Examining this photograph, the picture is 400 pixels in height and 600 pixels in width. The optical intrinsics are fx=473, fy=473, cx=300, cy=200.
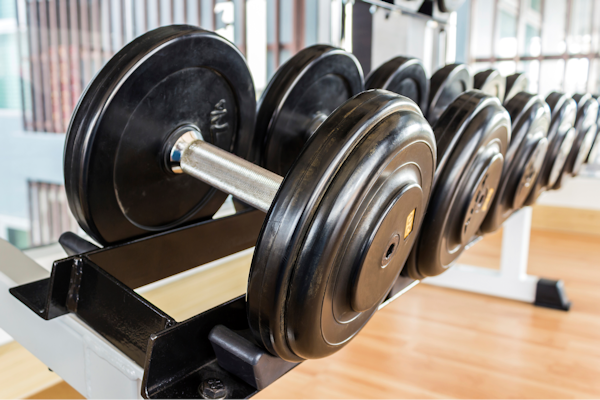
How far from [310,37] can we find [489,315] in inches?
55.3

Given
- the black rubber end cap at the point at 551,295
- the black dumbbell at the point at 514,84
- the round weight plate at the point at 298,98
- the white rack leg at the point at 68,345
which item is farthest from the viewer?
the black rubber end cap at the point at 551,295

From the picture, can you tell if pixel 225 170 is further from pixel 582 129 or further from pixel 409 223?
pixel 582 129

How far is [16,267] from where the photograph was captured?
64 cm

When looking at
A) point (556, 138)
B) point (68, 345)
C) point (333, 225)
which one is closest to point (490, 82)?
point (556, 138)

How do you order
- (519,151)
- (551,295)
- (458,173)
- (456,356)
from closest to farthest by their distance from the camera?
1. (458,173)
2. (519,151)
3. (456,356)
4. (551,295)

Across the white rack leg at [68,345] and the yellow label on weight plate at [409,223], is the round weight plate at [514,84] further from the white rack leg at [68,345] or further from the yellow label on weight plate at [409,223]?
the white rack leg at [68,345]

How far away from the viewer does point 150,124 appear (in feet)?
2.25

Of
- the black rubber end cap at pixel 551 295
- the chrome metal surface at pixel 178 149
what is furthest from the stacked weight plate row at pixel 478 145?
the black rubber end cap at pixel 551 295

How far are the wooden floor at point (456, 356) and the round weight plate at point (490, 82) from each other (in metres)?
0.87

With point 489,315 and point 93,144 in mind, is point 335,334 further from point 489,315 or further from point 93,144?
point 489,315

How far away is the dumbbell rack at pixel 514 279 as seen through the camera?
1.99 metres

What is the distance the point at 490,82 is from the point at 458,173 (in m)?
0.88

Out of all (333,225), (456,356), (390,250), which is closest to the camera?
(333,225)

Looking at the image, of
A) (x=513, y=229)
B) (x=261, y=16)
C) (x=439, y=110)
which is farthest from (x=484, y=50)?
(x=439, y=110)
